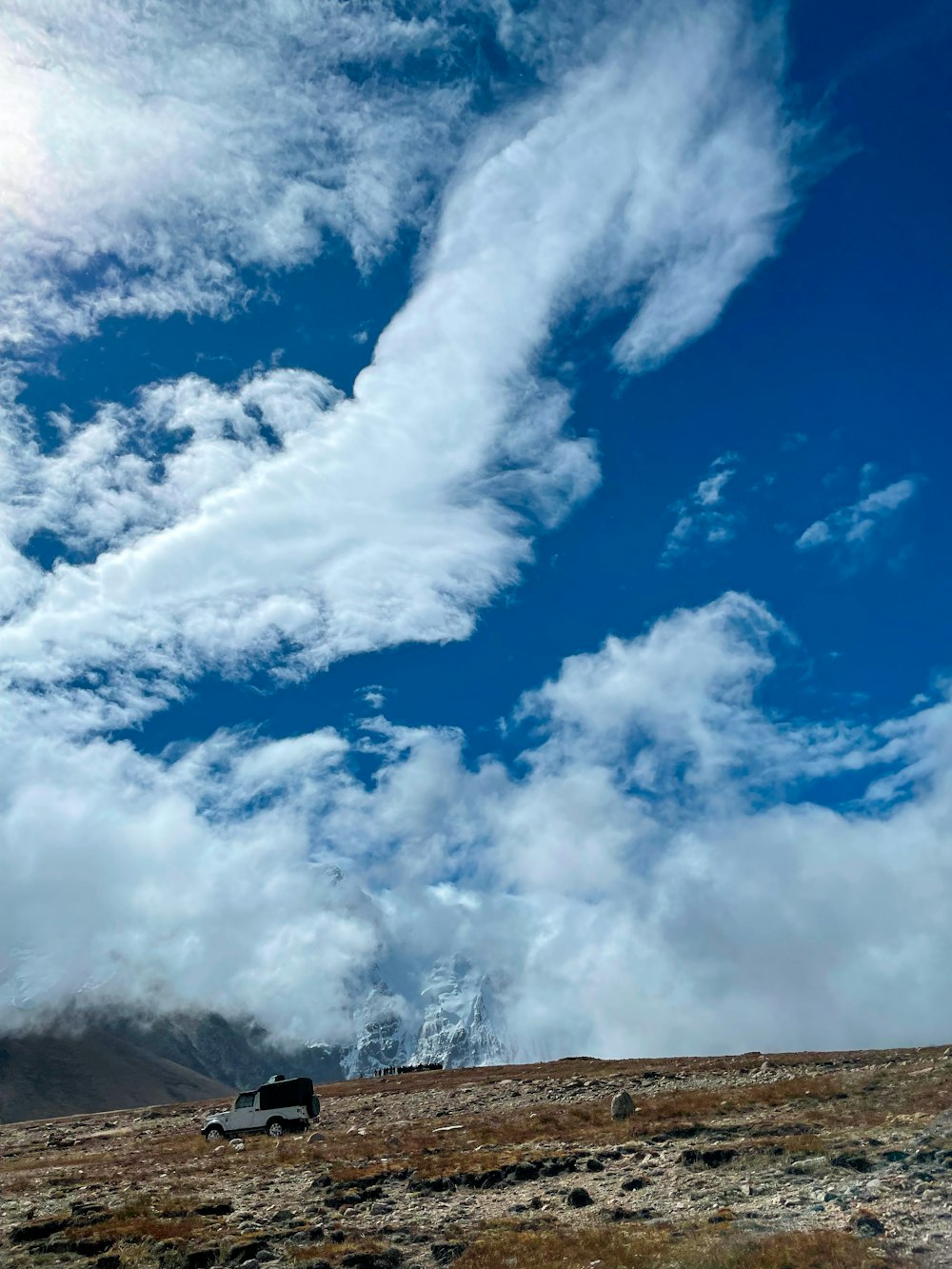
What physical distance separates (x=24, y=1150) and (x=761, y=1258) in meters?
51.6

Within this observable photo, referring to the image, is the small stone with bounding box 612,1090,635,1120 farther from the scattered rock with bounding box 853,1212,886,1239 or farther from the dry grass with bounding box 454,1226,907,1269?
the scattered rock with bounding box 853,1212,886,1239

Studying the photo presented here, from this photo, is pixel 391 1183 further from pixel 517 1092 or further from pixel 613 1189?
pixel 517 1092

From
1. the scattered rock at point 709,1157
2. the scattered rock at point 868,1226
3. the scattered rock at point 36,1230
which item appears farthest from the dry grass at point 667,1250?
the scattered rock at point 36,1230

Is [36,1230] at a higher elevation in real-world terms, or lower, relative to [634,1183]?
lower

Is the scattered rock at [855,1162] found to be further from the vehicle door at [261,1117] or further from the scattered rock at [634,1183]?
the vehicle door at [261,1117]

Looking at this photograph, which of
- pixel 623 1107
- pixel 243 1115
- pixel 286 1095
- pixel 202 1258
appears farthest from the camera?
pixel 286 1095

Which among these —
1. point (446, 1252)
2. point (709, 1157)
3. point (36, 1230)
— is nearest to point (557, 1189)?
point (709, 1157)

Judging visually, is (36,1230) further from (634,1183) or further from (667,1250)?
(667,1250)

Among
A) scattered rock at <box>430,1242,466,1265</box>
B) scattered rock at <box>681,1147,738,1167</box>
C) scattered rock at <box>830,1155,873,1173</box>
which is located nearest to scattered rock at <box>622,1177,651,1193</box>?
scattered rock at <box>681,1147,738,1167</box>

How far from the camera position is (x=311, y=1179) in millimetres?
31547

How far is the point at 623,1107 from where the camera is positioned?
4003cm

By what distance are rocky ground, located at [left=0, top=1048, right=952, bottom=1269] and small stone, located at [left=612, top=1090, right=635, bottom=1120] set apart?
0.64 meters

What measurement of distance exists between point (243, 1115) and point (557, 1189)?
1085 inches

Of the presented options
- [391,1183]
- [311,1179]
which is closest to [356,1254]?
[391,1183]
